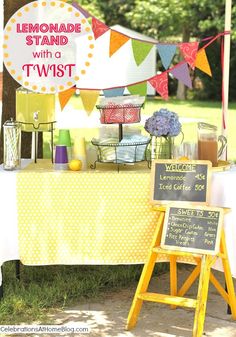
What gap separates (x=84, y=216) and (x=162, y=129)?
63cm

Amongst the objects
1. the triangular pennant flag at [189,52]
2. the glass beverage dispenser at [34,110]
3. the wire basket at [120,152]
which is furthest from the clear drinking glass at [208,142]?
the glass beverage dispenser at [34,110]

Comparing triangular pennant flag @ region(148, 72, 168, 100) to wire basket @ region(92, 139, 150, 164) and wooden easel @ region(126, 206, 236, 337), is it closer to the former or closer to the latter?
wire basket @ region(92, 139, 150, 164)

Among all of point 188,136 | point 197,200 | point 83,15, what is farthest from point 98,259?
point 188,136

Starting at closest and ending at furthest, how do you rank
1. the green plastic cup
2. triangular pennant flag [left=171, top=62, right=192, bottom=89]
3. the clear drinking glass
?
the clear drinking glass → the green plastic cup → triangular pennant flag [left=171, top=62, right=192, bottom=89]

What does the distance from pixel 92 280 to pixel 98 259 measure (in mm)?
598

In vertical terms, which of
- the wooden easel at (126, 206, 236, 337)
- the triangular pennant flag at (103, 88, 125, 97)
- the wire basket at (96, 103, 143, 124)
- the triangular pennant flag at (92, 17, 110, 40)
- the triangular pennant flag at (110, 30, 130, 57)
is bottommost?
the wooden easel at (126, 206, 236, 337)

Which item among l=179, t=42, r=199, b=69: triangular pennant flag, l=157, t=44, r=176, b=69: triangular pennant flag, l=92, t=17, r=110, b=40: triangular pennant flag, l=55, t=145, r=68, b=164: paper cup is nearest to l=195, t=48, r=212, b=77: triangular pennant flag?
l=179, t=42, r=199, b=69: triangular pennant flag

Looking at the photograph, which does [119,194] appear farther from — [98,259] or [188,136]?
[188,136]

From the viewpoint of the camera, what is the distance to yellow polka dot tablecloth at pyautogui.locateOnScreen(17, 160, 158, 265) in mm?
3945

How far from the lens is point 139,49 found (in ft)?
14.5

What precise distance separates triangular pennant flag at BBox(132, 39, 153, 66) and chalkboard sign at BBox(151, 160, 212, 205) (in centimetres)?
80

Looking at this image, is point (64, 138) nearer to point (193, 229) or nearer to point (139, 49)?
point (139, 49)

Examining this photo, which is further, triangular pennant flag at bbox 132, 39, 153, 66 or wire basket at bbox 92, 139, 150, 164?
triangular pennant flag at bbox 132, 39, 153, 66

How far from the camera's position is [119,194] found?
3.96m
